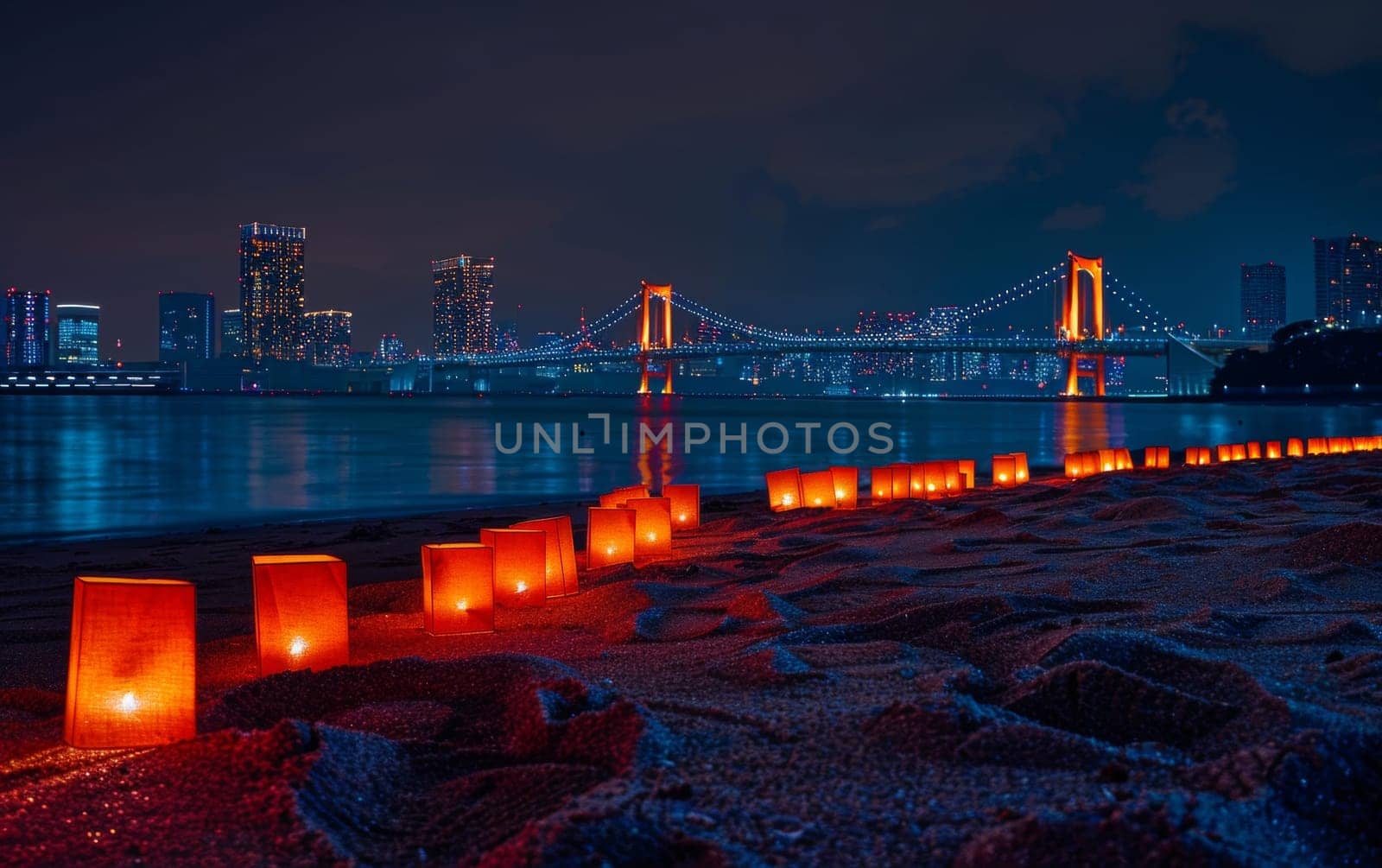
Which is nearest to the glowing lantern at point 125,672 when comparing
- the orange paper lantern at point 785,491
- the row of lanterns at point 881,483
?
the row of lanterns at point 881,483

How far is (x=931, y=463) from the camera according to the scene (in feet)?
26.0

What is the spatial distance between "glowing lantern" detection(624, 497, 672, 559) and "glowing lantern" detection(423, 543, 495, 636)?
1.50 m

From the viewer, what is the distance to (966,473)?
8.27 meters

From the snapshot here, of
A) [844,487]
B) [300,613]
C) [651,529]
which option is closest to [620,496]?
[651,529]

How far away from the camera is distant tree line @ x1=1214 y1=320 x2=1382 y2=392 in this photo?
5100 cm

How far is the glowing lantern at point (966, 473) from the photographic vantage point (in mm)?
8148

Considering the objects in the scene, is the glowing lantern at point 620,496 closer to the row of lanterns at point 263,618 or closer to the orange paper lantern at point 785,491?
the orange paper lantern at point 785,491

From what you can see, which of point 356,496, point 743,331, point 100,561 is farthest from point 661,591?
point 743,331

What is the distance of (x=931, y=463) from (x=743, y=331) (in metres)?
47.0

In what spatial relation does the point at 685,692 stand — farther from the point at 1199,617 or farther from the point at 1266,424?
the point at 1266,424

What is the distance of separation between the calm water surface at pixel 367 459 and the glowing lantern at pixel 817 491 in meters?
4.57

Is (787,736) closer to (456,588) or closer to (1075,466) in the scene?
(456,588)

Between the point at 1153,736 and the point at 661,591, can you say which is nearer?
the point at 1153,736

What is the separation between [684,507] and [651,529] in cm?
132
